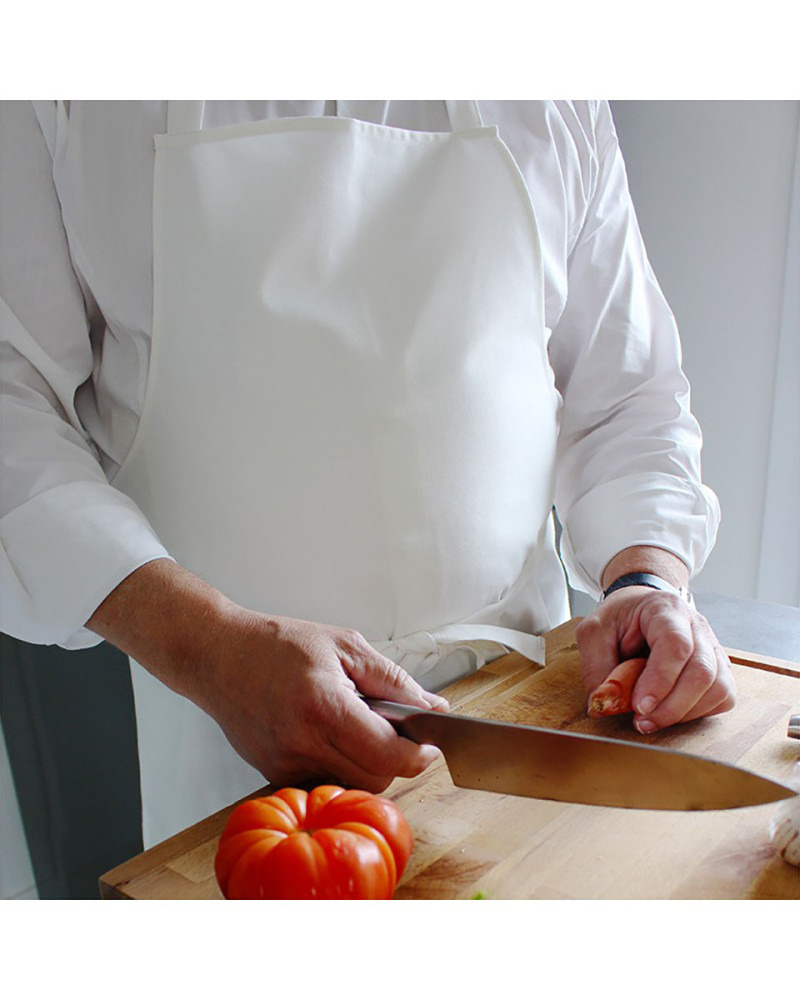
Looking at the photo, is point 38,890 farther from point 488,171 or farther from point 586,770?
point 488,171

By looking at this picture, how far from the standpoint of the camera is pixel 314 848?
0.51 m

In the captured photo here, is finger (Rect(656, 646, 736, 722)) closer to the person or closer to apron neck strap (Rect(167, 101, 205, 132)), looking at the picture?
the person

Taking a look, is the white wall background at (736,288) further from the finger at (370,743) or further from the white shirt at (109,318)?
the finger at (370,743)

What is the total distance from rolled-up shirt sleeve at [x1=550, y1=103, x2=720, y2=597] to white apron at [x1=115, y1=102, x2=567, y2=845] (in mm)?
114

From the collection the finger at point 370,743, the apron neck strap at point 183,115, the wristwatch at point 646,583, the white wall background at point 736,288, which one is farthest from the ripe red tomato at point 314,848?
the white wall background at point 736,288

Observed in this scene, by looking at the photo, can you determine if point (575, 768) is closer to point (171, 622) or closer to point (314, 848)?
point (314, 848)

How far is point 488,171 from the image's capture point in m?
0.79

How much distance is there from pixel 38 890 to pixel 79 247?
85cm

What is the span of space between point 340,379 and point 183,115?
0.23 meters

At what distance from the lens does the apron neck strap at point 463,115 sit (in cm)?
Answer: 77

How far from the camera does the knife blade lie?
1.86 ft

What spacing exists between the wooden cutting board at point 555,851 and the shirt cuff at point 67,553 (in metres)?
0.18

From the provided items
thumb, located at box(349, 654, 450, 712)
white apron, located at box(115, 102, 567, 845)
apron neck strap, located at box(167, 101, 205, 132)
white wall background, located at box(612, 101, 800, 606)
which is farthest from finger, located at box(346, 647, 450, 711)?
white wall background, located at box(612, 101, 800, 606)

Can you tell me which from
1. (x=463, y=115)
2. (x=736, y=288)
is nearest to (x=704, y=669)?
(x=463, y=115)
